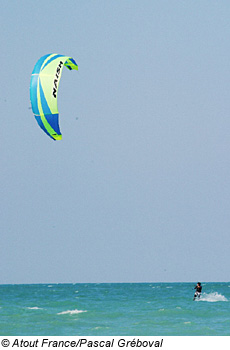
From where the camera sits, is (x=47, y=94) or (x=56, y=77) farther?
(x=56, y=77)

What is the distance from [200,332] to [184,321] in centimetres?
416

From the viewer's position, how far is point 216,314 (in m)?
31.5

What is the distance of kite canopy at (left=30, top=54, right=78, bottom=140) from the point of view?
2281 centimetres

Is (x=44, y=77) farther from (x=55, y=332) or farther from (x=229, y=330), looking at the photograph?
(x=229, y=330)

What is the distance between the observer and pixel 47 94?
22750mm

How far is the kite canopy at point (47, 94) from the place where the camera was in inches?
898
